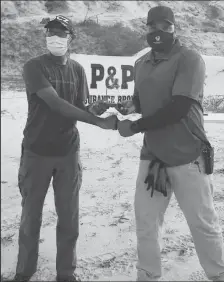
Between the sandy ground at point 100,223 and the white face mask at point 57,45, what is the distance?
1.35ft

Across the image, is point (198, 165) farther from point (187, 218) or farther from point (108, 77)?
point (108, 77)

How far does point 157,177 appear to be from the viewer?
1595mm

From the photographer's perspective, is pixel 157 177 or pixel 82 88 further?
pixel 82 88

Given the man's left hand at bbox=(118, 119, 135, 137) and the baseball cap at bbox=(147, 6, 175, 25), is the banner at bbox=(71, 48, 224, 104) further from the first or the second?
the baseball cap at bbox=(147, 6, 175, 25)

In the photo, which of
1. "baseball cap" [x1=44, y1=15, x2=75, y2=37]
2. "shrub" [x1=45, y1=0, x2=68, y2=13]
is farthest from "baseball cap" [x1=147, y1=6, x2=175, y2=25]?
"shrub" [x1=45, y1=0, x2=68, y2=13]

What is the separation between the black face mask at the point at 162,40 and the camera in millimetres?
1602

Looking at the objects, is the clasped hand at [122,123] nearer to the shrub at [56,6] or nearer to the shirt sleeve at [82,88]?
the shirt sleeve at [82,88]

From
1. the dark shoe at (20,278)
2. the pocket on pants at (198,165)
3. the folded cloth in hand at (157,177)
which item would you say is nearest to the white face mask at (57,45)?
the folded cloth in hand at (157,177)

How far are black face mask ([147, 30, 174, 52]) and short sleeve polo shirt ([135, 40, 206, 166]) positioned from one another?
0.03 m

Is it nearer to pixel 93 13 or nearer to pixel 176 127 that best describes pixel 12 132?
pixel 176 127

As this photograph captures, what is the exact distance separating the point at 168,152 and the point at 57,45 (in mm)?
668

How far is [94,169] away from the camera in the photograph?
393 centimetres

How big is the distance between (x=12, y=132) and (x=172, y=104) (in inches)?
32.2

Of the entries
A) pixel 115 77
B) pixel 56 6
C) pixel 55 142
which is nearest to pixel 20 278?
pixel 55 142
